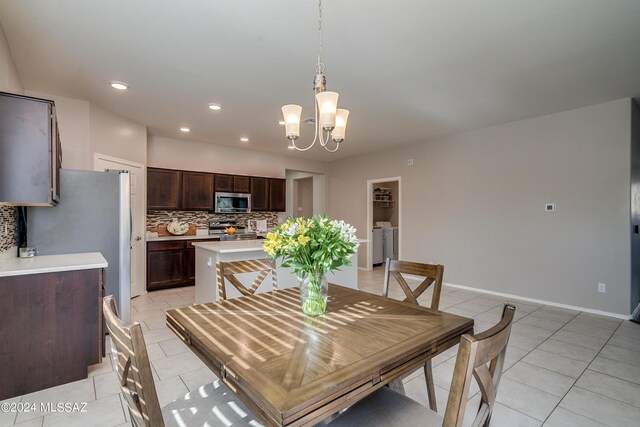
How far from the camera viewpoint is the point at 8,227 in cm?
271

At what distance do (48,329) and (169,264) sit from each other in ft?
9.52

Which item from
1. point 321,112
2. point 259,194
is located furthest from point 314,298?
point 259,194

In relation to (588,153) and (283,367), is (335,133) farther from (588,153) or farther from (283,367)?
(588,153)

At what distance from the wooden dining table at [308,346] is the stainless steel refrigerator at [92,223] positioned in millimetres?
2091

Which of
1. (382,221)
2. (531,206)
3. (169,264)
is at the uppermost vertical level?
(531,206)

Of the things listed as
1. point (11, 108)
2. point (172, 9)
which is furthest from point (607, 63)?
point (11, 108)

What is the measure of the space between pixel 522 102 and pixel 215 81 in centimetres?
362

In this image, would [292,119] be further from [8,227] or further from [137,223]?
[137,223]

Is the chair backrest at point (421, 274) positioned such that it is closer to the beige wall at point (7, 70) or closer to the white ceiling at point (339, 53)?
the white ceiling at point (339, 53)

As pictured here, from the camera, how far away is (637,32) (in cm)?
238

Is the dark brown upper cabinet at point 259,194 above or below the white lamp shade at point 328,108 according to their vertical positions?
below

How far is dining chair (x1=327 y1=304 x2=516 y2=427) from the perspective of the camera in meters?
0.80

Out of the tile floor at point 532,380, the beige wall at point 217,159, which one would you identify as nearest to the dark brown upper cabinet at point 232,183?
the beige wall at point 217,159

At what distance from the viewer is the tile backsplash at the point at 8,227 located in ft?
8.34
